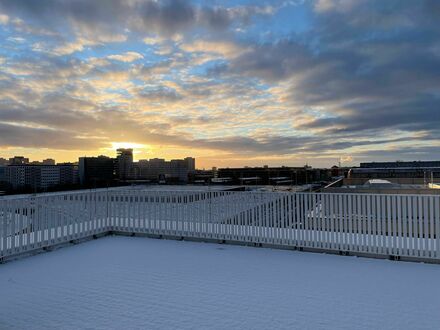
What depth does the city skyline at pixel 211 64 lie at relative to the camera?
31.7ft

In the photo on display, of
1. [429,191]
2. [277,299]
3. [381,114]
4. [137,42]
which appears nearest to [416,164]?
[381,114]

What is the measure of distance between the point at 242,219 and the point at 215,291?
2.55 m

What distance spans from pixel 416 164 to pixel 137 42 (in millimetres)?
64259

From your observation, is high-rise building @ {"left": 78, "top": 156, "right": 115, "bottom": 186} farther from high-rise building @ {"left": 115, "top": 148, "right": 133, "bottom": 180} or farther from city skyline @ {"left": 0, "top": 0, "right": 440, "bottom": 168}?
city skyline @ {"left": 0, "top": 0, "right": 440, "bottom": 168}

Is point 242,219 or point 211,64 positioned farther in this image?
point 211,64

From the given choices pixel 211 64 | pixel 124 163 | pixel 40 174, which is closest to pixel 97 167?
pixel 124 163

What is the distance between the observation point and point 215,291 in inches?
147

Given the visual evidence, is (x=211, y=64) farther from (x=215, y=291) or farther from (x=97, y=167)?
(x=97, y=167)

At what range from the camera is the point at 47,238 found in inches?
227

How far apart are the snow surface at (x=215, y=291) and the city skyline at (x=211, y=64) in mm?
6940

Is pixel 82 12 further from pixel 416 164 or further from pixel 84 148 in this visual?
pixel 416 164

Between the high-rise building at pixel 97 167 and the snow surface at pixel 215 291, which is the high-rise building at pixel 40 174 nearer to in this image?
the high-rise building at pixel 97 167

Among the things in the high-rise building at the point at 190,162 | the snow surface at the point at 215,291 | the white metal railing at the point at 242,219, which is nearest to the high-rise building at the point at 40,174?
the high-rise building at the point at 190,162

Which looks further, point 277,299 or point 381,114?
point 381,114
